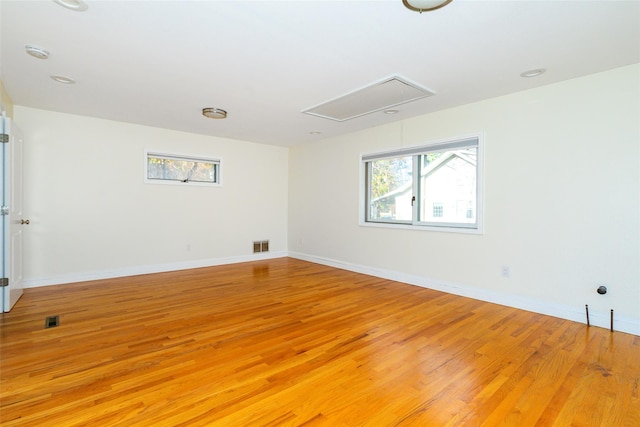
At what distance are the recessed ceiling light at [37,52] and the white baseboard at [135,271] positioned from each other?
10.1 feet

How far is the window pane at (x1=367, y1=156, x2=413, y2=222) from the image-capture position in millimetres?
4723

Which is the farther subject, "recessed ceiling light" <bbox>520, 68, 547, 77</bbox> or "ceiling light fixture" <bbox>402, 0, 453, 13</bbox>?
"recessed ceiling light" <bbox>520, 68, 547, 77</bbox>

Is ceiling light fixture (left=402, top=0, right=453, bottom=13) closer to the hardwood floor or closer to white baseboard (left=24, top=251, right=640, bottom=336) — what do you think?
the hardwood floor

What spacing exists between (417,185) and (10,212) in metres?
4.86

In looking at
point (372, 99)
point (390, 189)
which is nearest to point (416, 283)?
point (390, 189)

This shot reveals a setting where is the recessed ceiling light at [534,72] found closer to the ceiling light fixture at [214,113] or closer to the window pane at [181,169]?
the ceiling light fixture at [214,113]

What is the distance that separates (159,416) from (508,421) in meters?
1.85

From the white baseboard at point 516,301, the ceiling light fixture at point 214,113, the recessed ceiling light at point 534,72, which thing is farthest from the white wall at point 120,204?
the recessed ceiling light at point 534,72

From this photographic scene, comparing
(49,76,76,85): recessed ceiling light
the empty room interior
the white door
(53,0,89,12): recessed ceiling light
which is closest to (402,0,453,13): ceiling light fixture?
the empty room interior

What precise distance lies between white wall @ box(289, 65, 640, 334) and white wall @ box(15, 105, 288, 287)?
3180 mm

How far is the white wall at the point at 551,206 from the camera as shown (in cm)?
283

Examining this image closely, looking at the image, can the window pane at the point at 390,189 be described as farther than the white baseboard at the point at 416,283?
Yes

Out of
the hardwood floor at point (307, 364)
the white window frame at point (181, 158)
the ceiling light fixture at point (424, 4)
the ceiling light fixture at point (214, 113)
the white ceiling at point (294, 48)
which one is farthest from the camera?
the white window frame at point (181, 158)

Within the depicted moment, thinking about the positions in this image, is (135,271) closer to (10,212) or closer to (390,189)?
(10,212)
